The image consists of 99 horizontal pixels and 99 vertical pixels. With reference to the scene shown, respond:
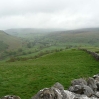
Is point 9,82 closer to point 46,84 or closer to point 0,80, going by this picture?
point 0,80

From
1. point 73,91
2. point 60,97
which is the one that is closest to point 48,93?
point 60,97

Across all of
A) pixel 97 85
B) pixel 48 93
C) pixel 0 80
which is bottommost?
pixel 0 80

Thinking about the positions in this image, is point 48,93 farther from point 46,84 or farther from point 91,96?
point 46,84

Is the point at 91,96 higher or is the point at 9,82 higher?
the point at 91,96

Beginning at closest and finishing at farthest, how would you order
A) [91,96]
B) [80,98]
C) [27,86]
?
[80,98]
[91,96]
[27,86]

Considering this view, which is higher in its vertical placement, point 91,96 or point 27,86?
point 91,96

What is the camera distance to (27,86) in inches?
766

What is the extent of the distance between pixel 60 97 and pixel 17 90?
8046mm

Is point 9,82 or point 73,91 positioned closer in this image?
point 73,91

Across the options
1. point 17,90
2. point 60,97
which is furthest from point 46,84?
point 60,97

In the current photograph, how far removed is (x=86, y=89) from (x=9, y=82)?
1048 centimetres

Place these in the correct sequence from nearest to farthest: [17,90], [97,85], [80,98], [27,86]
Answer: [80,98] < [97,85] < [17,90] < [27,86]

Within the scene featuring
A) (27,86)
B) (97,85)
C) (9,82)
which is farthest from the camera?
(9,82)

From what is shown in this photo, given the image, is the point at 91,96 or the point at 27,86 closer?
the point at 91,96
